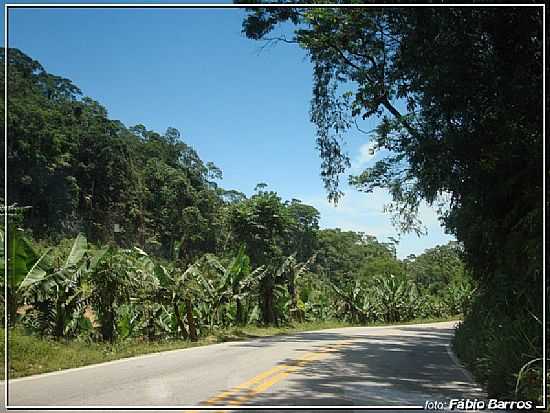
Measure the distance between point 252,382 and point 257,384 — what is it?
0.62 ft

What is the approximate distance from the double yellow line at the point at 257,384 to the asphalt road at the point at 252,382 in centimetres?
1

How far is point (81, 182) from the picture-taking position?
30.8 feet

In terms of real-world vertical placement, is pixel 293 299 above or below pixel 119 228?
below

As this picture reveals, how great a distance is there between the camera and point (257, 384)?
811 cm

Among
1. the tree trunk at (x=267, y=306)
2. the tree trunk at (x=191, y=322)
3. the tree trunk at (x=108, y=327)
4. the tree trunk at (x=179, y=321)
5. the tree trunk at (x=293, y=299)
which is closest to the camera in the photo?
the tree trunk at (x=108, y=327)

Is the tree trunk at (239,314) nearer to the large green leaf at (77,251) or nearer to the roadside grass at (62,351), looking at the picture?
the roadside grass at (62,351)

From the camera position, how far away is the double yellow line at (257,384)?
693cm

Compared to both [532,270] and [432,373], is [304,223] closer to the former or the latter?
[432,373]

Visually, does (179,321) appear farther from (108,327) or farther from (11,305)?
(11,305)

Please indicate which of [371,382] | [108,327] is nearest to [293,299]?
[108,327]

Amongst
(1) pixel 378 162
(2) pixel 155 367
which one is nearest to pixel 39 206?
(2) pixel 155 367

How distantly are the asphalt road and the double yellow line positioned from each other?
12 mm

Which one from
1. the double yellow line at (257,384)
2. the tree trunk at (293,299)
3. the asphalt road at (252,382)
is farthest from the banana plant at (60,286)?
the tree trunk at (293,299)

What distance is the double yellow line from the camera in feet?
22.7
